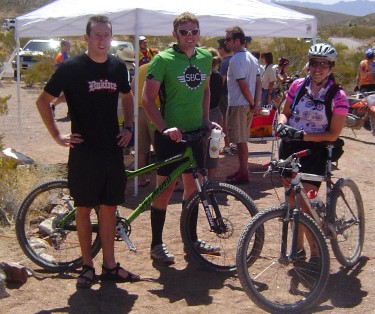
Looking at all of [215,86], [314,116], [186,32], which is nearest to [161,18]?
[215,86]

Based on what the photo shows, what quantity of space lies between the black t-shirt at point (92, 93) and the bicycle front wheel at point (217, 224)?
831mm

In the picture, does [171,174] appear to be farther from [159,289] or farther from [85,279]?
[85,279]

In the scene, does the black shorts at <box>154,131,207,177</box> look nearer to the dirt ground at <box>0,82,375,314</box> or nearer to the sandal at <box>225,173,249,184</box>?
the dirt ground at <box>0,82,375,314</box>

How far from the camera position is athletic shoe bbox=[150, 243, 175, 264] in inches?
194

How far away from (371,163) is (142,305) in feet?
19.6

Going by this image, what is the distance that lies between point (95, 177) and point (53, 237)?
0.81m

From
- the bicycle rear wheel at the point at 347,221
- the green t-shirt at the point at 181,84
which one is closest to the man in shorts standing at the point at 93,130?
the green t-shirt at the point at 181,84

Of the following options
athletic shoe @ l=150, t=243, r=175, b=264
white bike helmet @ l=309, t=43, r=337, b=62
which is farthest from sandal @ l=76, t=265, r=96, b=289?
white bike helmet @ l=309, t=43, r=337, b=62

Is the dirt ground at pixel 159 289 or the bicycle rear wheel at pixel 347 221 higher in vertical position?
the bicycle rear wheel at pixel 347 221

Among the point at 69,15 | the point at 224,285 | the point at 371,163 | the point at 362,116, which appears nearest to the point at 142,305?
the point at 224,285

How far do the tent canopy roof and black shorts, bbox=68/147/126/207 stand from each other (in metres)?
2.92

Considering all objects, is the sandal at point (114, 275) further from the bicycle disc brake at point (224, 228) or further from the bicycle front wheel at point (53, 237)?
the bicycle disc brake at point (224, 228)

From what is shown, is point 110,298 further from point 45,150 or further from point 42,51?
point 42,51

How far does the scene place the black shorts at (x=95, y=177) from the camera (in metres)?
4.23
